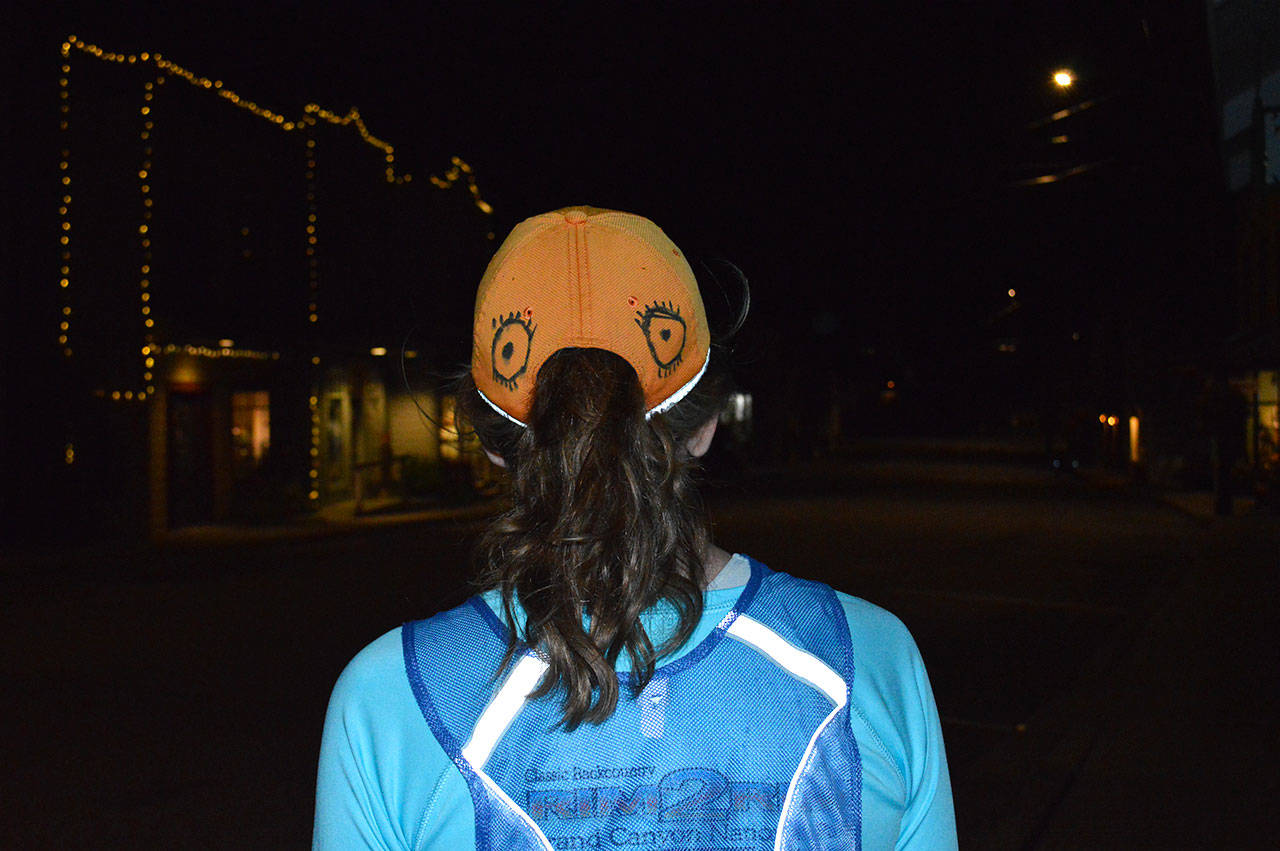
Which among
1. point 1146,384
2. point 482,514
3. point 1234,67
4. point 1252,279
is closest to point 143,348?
point 482,514

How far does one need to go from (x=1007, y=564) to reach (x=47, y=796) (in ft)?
38.9

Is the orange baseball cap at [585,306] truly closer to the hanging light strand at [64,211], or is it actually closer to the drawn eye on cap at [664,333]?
the drawn eye on cap at [664,333]

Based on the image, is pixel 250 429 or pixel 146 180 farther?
pixel 250 429

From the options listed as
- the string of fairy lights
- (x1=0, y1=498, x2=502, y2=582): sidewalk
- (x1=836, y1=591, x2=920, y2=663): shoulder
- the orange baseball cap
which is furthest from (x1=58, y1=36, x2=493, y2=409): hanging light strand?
(x1=836, y1=591, x2=920, y2=663): shoulder

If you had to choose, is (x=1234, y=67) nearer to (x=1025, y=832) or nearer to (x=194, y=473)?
(x=1025, y=832)

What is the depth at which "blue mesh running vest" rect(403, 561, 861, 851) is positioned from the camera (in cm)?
130

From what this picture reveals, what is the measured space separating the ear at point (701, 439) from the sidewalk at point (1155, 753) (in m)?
3.96

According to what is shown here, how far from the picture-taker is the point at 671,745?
1319 millimetres

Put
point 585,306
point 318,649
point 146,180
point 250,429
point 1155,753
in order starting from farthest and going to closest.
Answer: point 250,429 < point 146,180 < point 318,649 < point 1155,753 < point 585,306

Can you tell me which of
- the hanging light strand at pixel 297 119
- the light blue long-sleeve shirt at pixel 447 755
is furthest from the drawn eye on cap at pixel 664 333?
the hanging light strand at pixel 297 119

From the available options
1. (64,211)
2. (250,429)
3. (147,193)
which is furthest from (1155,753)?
(250,429)

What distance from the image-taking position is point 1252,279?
2452cm

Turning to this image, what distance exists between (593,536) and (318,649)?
313 inches

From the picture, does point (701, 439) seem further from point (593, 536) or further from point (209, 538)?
point (209, 538)
